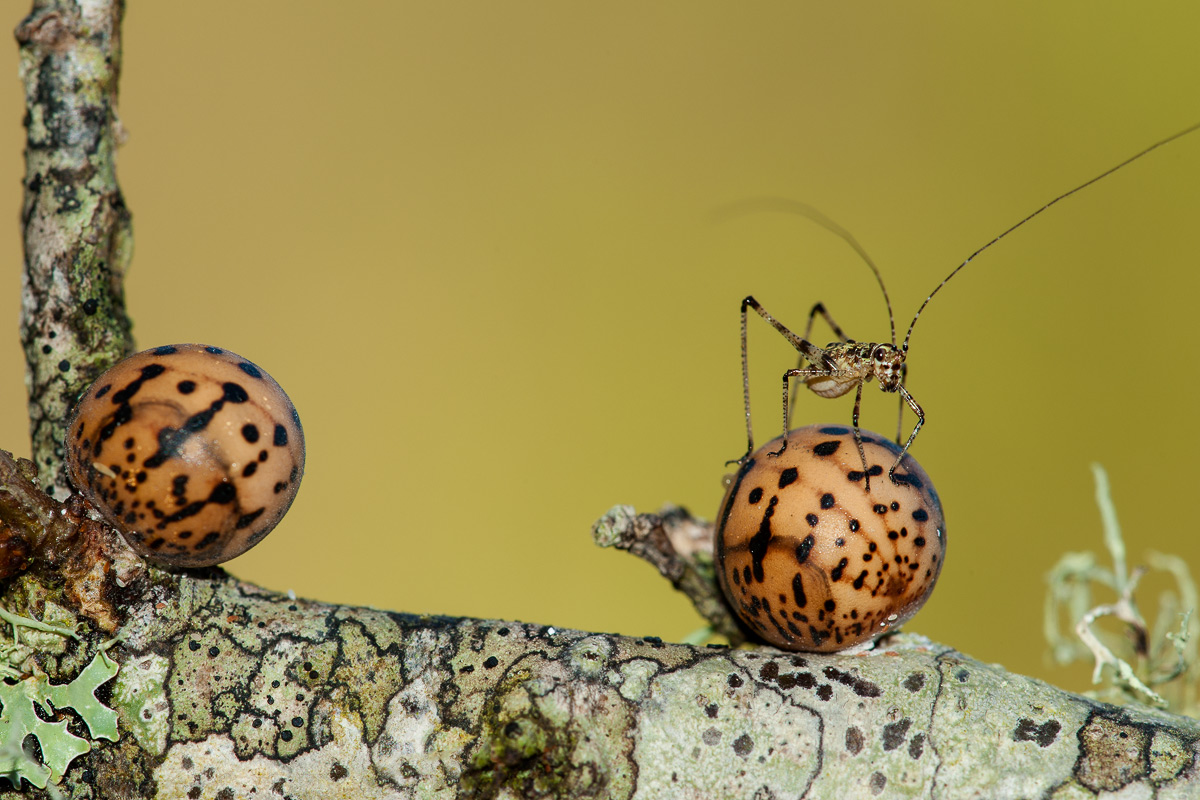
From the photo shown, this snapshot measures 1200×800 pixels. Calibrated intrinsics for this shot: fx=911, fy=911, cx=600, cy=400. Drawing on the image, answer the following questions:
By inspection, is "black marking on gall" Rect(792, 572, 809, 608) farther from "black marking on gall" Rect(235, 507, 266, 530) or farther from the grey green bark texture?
"black marking on gall" Rect(235, 507, 266, 530)

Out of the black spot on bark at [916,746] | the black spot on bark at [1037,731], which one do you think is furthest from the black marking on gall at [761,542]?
the black spot on bark at [1037,731]

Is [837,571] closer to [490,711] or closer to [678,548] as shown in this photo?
[678,548]

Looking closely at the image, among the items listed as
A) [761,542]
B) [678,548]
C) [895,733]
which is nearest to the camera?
[895,733]

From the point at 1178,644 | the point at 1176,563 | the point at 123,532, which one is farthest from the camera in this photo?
the point at 1176,563

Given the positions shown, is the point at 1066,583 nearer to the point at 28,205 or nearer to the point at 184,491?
the point at 184,491

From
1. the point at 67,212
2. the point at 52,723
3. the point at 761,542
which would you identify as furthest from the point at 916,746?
the point at 67,212

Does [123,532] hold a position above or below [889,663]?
above

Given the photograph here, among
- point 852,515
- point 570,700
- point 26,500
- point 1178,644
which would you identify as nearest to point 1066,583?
point 1178,644
